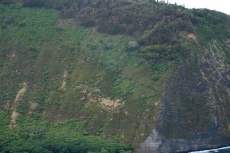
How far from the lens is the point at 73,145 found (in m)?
44.7

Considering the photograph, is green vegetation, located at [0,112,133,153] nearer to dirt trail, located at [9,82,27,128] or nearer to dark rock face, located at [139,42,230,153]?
dirt trail, located at [9,82,27,128]

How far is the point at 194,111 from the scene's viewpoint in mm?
50438

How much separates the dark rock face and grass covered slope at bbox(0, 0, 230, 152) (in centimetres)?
17

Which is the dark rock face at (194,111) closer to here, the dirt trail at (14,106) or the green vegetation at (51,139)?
the green vegetation at (51,139)

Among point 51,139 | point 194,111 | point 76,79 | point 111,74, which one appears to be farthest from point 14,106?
point 194,111

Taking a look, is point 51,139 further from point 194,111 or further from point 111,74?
point 194,111

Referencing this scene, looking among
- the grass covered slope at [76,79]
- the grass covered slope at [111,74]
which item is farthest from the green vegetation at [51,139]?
the grass covered slope at [76,79]

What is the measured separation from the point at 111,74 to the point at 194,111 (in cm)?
1554

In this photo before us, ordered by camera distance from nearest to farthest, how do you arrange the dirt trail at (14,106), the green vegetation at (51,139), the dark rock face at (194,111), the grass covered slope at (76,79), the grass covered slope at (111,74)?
1. the green vegetation at (51,139)
2. the dark rock face at (194,111)
3. the grass covered slope at (111,74)
4. the dirt trail at (14,106)
5. the grass covered slope at (76,79)

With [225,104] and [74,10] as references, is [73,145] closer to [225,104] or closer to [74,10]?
[225,104]

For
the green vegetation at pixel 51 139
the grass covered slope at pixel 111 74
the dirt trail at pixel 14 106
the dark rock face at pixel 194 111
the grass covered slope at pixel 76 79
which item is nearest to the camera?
the green vegetation at pixel 51 139

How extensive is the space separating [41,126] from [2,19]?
30.1 meters

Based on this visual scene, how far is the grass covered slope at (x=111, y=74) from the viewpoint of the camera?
159 ft

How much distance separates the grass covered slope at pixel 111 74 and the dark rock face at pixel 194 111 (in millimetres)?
170
